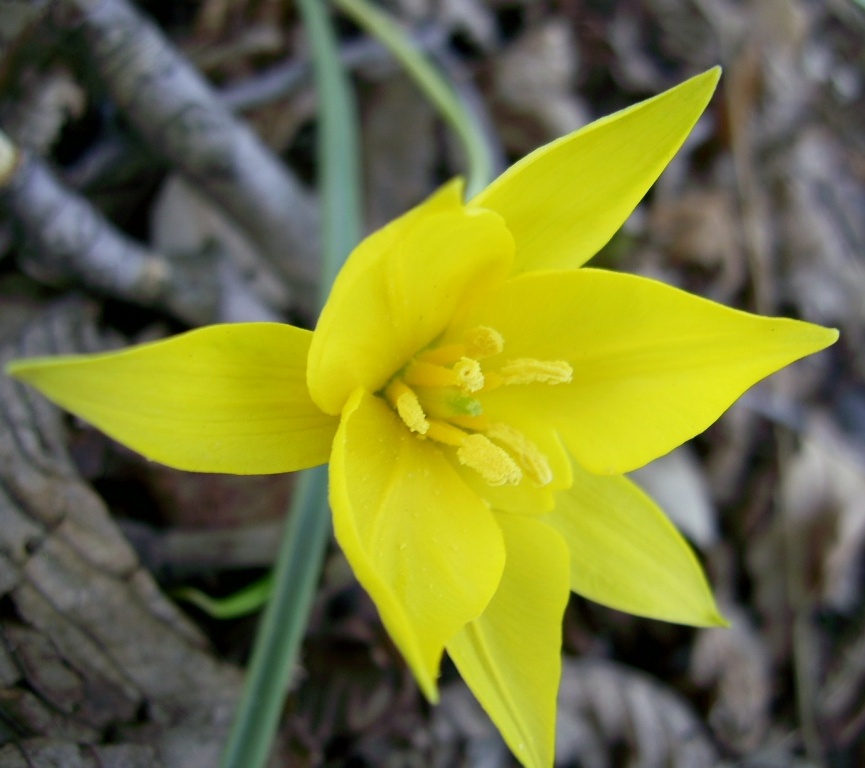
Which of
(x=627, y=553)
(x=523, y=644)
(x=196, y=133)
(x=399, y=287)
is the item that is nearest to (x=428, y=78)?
(x=196, y=133)

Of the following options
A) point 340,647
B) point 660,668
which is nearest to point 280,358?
point 340,647

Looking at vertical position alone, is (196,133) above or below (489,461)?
above

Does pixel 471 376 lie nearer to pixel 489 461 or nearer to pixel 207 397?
pixel 489 461

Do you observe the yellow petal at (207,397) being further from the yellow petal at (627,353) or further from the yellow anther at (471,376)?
the yellow petal at (627,353)

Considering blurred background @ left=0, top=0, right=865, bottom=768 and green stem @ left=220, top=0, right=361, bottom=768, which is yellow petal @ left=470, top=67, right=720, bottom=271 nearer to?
green stem @ left=220, top=0, right=361, bottom=768

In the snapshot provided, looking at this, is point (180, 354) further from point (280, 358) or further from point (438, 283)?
point (438, 283)

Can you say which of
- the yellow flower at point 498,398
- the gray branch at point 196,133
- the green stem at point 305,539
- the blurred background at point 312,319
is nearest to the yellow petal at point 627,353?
the yellow flower at point 498,398

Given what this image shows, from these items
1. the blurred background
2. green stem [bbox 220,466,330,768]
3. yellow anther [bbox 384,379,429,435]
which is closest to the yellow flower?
yellow anther [bbox 384,379,429,435]
